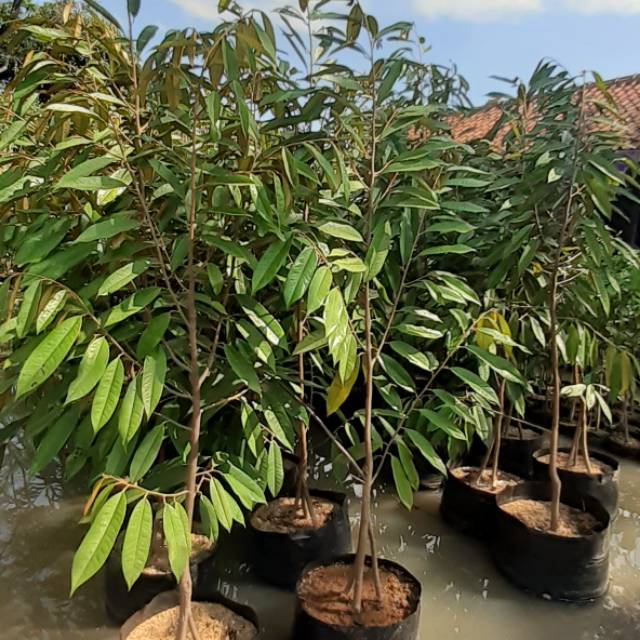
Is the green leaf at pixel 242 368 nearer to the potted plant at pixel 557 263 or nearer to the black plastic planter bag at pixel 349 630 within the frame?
the black plastic planter bag at pixel 349 630

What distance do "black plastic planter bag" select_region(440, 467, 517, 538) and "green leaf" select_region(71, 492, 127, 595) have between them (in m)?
1.52

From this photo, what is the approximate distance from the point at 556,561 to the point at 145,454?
1283mm

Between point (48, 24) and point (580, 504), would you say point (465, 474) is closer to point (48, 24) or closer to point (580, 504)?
point (580, 504)

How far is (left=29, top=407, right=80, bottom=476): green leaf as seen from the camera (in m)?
1.07

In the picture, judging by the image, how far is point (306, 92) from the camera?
104cm

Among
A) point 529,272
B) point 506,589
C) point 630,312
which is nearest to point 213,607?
point 506,589

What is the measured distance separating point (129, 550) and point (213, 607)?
2.38 ft

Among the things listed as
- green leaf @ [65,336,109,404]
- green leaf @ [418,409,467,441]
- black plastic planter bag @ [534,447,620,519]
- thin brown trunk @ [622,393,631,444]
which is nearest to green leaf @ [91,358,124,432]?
green leaf @ [65,336,109,404]

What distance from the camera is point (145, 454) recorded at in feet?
3.46

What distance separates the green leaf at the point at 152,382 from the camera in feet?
2.92

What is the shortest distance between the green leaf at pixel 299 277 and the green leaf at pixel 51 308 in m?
0.35

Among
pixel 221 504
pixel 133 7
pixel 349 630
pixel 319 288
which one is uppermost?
pixel 133 7

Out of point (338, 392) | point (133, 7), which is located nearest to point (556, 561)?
point (338, 392)

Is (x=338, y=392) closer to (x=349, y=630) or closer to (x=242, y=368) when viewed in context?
(x=242, y=368)
